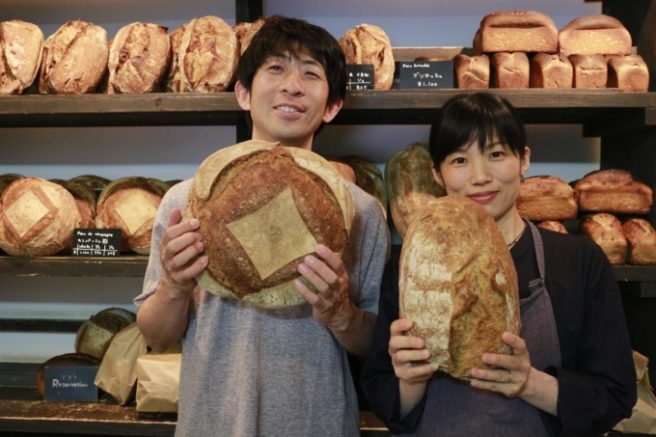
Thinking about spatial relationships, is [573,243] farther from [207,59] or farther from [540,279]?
[207,59]

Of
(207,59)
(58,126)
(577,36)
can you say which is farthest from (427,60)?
(58,126)

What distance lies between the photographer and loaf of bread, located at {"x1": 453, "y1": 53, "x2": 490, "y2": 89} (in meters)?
1.89

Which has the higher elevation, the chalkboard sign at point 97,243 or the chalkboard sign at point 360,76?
the chalkboard sign at point 360,76

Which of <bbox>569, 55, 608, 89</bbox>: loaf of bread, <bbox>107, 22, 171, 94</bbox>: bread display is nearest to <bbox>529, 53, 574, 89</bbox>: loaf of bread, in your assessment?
<bbox>569, 55, 608, 89</bbox>: loaf of bread

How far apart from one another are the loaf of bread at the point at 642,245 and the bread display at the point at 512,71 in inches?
21.9

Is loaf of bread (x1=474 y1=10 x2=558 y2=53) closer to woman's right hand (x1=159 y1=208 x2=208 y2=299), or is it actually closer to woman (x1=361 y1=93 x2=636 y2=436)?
woman (x1=361 y1=93 x2=636 y2=436)

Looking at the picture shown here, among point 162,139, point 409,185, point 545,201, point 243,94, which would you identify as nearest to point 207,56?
point 243,94

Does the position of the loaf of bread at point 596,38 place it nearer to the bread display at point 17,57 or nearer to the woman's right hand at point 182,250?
the woman's right hand at point 182,250

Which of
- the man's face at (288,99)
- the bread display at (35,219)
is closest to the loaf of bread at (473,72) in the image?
the man's face at (288,99)

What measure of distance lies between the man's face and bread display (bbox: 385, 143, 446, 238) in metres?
0.65

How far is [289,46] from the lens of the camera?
1.43 m

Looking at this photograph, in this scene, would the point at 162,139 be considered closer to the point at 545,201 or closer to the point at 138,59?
Answer: the point at 138,59

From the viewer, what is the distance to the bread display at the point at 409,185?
6.61 ft

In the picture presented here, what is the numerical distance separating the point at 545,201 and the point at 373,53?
2.34 feet
